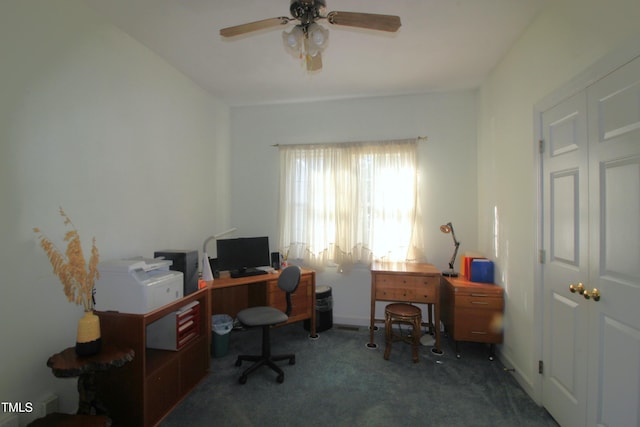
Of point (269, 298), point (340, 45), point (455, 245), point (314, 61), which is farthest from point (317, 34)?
point (455, 245)

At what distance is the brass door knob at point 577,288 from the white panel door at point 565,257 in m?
0.02

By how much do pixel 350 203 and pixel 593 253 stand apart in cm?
230

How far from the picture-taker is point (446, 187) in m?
3.45

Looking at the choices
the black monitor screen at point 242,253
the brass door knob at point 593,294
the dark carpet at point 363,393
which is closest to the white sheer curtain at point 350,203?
the black monitor screen at point 242,253

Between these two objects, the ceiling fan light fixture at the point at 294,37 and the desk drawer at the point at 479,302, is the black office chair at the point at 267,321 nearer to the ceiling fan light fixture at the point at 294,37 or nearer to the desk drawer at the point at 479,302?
the desk drawer at the point at 479,302

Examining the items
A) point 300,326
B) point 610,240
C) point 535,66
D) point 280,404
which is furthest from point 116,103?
point 610,240

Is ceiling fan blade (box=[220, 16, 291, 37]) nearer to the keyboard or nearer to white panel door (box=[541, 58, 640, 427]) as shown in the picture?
white panel door (box=[541, 58, 640, 427])

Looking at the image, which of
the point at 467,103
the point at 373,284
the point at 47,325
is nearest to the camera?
the point at 47,325

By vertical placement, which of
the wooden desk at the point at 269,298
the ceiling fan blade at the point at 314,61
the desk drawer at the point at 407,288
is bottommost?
the wooden desk at the point at 269,298

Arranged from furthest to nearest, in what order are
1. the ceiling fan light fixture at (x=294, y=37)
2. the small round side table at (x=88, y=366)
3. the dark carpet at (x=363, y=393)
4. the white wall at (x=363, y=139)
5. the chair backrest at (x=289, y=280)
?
1. the white wall at (x=363, y=139)
2. the chair backrest at (x=289, y=280)
3. the dark carpet at (x=363, y=393)
4. the ceiling fan light fixture at (x=294, y=37)
5. the small round side table at (x=88, y=366)

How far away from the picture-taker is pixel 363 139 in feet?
12.0

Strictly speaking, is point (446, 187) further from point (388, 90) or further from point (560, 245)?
point (560, 245)

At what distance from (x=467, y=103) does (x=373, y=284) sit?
237 centimetres

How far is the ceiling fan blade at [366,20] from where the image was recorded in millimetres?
1554
